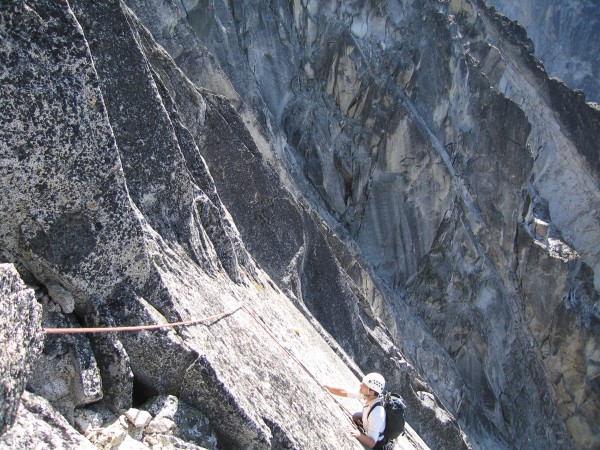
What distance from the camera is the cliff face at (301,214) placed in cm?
459

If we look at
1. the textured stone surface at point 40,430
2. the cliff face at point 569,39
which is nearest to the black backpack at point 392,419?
the textured stone surface at point 40,430

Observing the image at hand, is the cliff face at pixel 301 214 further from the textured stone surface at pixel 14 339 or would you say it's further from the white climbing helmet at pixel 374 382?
the white climbing helmet at pixel 374 382

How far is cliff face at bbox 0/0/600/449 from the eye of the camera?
15.1 ft

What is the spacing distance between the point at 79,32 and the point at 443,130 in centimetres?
3102

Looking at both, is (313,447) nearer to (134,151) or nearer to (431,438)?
(134,151)

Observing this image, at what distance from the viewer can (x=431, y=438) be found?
16.2m

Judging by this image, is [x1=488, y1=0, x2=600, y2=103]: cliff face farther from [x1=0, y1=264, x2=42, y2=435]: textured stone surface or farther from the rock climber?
[x1=0, y1=264, x2=42, y2=435]: textured stone surface

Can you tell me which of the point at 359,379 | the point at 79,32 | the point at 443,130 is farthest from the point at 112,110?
the point at 443,130

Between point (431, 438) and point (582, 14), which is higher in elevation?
point (582, 14)

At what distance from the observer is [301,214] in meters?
14.2

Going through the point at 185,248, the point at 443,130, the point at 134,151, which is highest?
the point at 443,130

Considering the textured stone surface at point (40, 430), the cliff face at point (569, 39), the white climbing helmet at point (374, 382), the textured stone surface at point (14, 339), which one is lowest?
the textured stone surface at point (40, 430)

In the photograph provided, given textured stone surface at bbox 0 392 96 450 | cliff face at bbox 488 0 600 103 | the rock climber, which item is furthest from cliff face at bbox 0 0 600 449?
cliff face at bbox 488 0 600 103

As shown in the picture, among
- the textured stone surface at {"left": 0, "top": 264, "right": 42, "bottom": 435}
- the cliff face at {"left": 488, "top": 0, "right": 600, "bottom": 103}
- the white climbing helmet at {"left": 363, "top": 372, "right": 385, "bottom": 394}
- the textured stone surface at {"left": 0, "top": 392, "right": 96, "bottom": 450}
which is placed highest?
the cliff face at {"left": 488, "top": 0, "right": 600, "bottom": 103}
